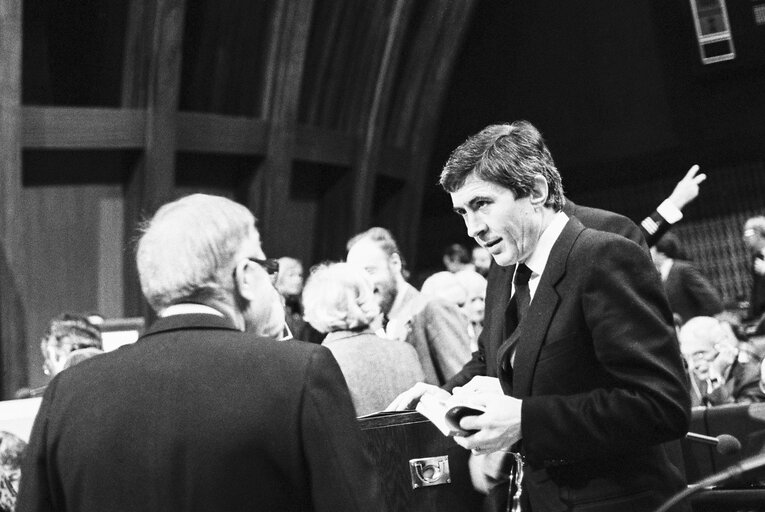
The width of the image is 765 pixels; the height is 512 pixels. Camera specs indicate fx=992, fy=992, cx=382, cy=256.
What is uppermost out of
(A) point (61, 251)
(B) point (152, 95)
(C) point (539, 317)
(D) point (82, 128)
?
(B) point (152, 95)

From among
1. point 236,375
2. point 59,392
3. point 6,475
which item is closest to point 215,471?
point 236,375

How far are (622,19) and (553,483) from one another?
971 centimetres

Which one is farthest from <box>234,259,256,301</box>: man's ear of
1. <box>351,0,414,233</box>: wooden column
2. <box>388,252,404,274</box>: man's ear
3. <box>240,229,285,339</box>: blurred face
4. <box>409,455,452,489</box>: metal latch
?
<box>351,0,414,233</box>: wooden column

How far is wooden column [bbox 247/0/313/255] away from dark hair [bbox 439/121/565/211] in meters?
7.03

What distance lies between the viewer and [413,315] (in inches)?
187

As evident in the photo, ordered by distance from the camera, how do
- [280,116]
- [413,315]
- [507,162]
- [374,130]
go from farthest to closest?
[374,130] → [280,116] → [413,315] → [507,162]

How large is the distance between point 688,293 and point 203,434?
19.1 ft

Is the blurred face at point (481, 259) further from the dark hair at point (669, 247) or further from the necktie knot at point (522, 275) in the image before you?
the necktie knot at point (522, 275)

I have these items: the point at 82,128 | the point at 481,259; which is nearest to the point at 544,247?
the point at 481,259

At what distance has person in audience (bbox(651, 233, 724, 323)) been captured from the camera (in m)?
6.86

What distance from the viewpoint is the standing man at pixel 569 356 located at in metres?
2.05

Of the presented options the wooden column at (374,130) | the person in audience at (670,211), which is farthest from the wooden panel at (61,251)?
the person in audience at (670,211)

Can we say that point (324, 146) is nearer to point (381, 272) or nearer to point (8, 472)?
point (381, 272)

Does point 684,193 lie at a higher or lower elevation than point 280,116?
lower
